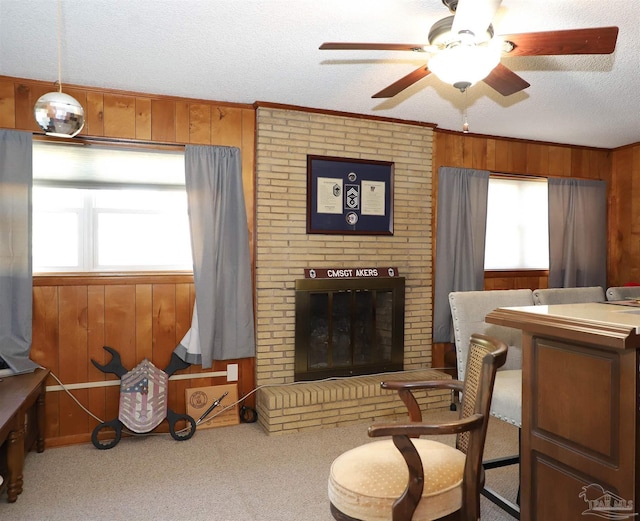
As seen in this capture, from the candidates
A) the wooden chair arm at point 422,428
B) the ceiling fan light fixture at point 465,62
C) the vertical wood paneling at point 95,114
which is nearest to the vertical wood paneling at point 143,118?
the vertical wood paneling at point 95,114

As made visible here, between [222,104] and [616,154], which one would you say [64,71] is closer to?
[222,104]

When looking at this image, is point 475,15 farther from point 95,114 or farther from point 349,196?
point 95,114

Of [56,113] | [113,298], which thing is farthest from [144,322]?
[56,113]

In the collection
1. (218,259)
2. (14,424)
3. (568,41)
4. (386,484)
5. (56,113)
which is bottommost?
(14,424)

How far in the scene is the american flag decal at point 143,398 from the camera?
3.34 meters

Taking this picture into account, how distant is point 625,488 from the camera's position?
4.60 feet

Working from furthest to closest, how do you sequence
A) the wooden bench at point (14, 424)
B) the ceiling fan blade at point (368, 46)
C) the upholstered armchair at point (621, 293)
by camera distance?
the upholstered armchair at point (621, 293), the wooden bench at point (14, 424), the ceiling fan blade at point (368, 46)

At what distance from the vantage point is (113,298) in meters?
3.56

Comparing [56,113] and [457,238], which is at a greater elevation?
[56,113]

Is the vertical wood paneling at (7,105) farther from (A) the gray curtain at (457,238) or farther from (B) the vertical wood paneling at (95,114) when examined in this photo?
(A) the gray curtain at (457,238)

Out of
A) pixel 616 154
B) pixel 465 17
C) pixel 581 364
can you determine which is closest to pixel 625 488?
pixel 581 364

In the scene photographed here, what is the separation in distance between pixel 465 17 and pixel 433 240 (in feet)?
9.89

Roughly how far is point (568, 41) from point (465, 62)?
1.43ft

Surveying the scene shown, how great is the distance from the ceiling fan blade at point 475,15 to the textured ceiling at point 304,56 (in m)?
0.62
